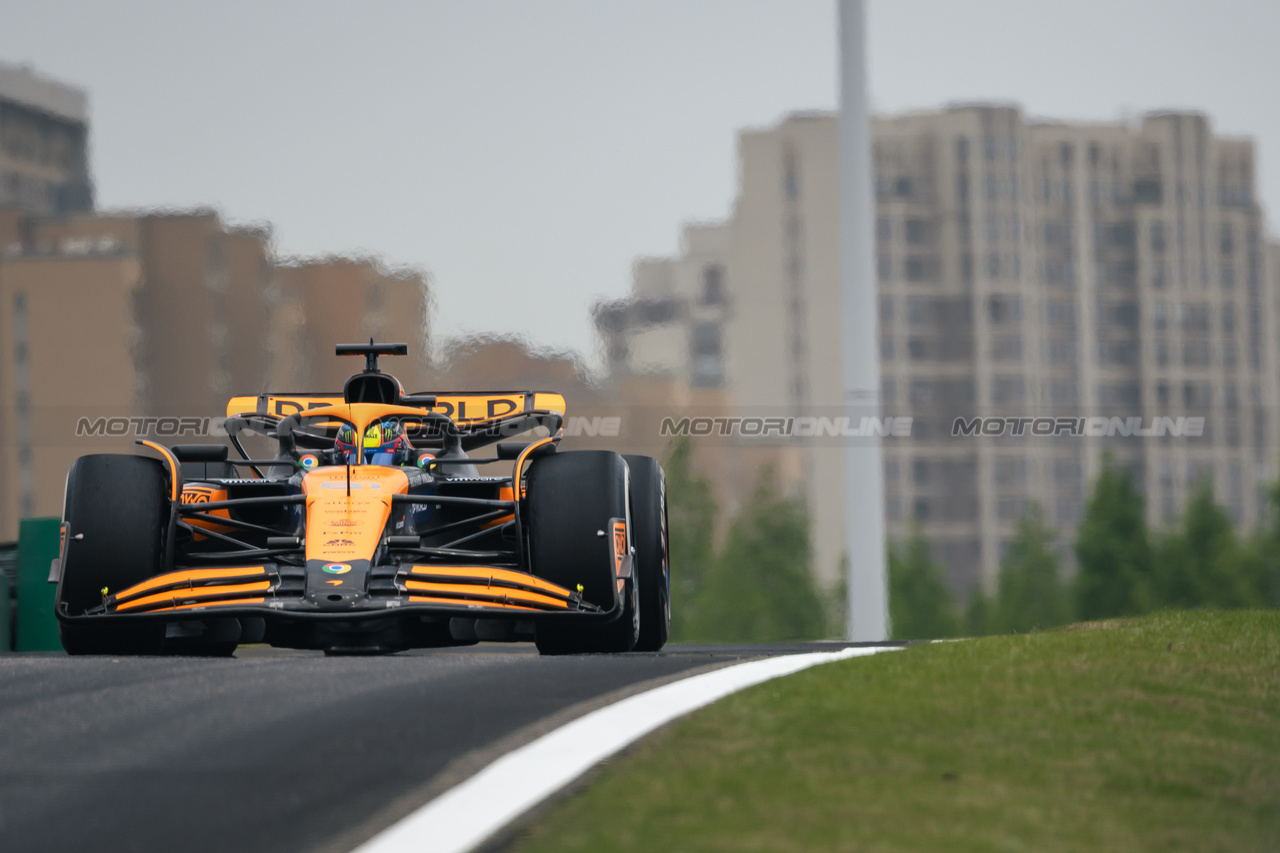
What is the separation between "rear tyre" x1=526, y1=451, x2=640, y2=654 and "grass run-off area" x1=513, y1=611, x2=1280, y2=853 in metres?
1.92

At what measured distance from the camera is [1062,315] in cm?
11288

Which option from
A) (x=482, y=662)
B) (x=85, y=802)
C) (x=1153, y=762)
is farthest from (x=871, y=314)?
(x=85, y=802)

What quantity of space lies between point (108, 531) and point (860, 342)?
7797 millimetres

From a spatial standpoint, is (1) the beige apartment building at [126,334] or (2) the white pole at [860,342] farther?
(1) the beige apartment building at [126,334]

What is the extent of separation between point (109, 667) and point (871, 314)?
9.04 metres

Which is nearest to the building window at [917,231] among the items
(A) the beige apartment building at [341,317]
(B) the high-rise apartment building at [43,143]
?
(B) the high-rise apartment building at [43,143]

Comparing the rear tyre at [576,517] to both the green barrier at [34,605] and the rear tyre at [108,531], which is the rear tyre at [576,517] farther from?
the green barrier at [34,605]

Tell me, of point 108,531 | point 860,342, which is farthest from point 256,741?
point 860,342

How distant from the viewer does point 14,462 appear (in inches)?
2756
